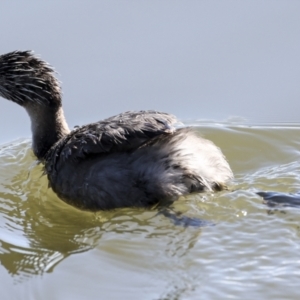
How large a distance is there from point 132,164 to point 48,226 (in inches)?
38.6

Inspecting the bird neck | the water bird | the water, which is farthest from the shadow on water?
the bird neck

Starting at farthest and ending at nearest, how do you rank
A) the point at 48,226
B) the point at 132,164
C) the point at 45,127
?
the point at 45,127
the point at 48,226
the point at 132,164

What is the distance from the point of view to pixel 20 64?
24.5 feet

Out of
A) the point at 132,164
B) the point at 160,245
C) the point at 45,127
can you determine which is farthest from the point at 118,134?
the point at 45,127

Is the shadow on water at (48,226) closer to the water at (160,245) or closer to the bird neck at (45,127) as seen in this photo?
the water at (160,245)

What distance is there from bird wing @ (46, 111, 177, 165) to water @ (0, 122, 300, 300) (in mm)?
569

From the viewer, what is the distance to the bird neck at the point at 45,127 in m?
7.54

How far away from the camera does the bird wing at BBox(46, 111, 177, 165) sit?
6324 millimetres

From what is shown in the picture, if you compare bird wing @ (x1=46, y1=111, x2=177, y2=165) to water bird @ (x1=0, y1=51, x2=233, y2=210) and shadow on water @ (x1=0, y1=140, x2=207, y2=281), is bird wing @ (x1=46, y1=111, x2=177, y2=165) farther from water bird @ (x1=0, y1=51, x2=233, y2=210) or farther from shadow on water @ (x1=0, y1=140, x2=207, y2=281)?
shadow on water @ (x1=0, y1=140, x2=207, y2=281)

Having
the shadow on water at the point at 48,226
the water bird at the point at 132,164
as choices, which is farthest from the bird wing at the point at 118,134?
the shadow on water at the point at 48,226

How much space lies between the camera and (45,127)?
755cm

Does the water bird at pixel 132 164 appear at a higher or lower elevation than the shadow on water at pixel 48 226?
higher

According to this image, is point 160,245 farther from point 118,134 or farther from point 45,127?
point 45,127

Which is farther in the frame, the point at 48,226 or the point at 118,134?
the point at 48,226
